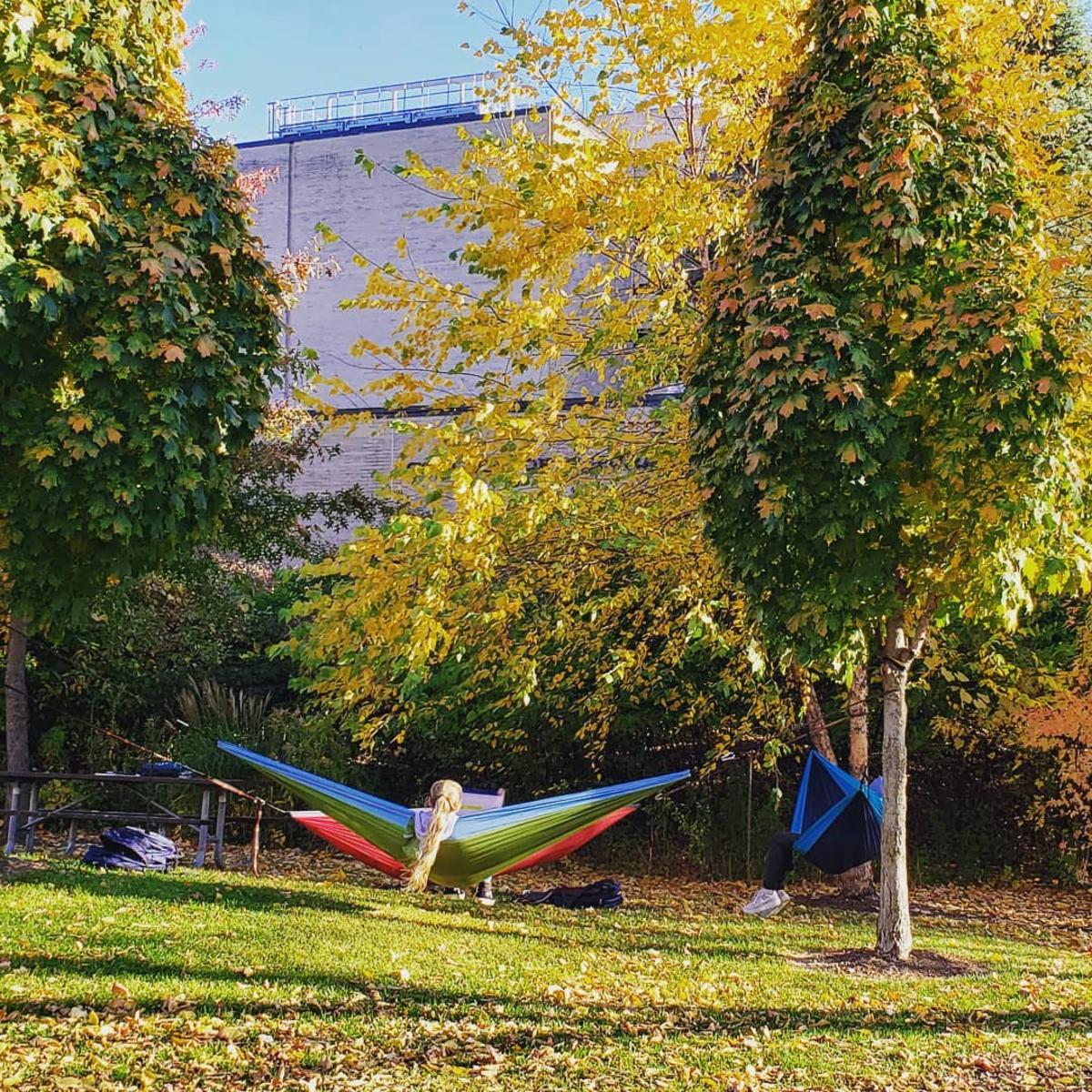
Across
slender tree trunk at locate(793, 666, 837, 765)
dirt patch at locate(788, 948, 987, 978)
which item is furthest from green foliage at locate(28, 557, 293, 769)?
dirt patch at locate(788, 948, 987, 978)

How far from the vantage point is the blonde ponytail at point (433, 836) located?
605 cm

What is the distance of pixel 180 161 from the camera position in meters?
4.66

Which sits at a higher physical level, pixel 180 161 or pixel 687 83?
pixel 687 83

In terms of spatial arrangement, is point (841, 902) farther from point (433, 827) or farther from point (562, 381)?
point (562, 381)

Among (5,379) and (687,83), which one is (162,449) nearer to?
(5,379)

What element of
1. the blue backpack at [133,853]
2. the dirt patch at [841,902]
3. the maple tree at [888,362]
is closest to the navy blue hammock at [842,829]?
the dirt patch at [841,902]

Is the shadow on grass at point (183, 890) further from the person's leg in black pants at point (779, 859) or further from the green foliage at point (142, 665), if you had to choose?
the green foliage at point (142, 665)

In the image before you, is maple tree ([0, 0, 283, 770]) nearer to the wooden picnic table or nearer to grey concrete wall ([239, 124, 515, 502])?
the wooden picnic table

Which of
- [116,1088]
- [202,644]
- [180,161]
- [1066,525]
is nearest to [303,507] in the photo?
[202,644]

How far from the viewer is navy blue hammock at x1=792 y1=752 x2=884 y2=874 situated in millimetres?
7078

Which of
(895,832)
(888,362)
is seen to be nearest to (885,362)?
(888,362)

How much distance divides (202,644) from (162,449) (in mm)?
6243

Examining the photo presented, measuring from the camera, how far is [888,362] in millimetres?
5266

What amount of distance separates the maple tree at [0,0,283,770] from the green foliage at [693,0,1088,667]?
206cm
